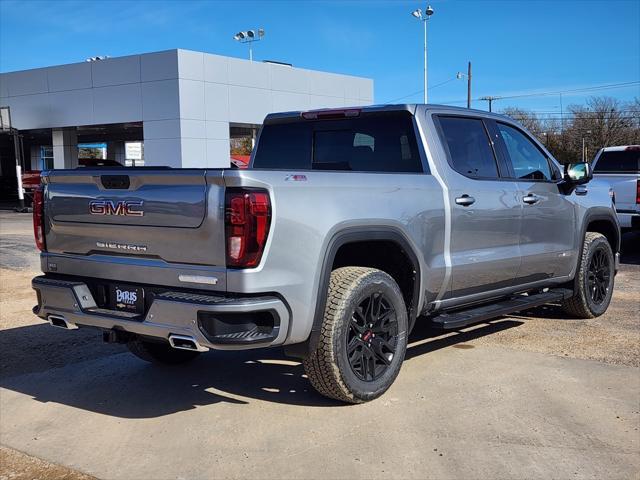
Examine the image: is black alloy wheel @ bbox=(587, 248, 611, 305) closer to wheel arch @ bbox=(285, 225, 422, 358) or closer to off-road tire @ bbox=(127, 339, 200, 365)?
wheel arch @ bbox=(285, 225, 422, 358)

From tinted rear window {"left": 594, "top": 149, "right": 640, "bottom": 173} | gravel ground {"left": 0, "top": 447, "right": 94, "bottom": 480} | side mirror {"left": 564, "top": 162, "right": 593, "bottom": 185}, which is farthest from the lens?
tinted rear window {"left": 594, "top": 149, "right": 640, "bottom": 173}

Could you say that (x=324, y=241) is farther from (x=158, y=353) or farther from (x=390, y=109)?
(x=158, y=353)

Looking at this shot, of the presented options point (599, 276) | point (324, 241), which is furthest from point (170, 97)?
point (324, 241)

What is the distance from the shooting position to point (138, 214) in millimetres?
4039

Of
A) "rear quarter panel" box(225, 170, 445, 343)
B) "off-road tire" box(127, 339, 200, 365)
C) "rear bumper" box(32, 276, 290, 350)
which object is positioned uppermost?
"rear quarter panel" box(225, 170, 445, 343)

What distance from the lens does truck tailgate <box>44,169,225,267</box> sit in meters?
→ 3.73

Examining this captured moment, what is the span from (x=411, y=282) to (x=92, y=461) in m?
2.47

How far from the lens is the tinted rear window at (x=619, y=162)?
12500mm

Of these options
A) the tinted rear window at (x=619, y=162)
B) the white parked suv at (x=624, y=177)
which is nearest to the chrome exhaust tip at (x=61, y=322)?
the white parked suv at (x=624, y=177)

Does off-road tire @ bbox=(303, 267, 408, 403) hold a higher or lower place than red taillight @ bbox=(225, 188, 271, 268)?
lower

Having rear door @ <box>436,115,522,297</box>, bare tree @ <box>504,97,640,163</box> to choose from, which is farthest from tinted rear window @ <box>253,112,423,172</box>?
bare tree @ <box>504,97,640,163</box>

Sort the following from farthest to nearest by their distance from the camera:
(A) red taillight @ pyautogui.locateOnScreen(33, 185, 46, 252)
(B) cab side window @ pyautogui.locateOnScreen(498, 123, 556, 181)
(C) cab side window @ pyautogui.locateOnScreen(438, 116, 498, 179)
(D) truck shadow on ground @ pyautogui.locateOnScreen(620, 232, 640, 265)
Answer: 1. (D) truck shadow on ground @ pyautogui.locateOnScreen(620, 232, 640, 265)
2. (B) cab side window @ pyautogui.locateOnScreen(498, 123, 556, 181)
3. (C) cab side window @ pyautogui.locateOnScreen(438, 116, 498, 179)
4. (A) red taillight @ pyautogui.locateOnScreen(33, 185, 46, 252)

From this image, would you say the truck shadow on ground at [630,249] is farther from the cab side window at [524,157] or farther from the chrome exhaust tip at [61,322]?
the chrome exhaust tip at [61,322]

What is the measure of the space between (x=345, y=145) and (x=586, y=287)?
10.4 ft
